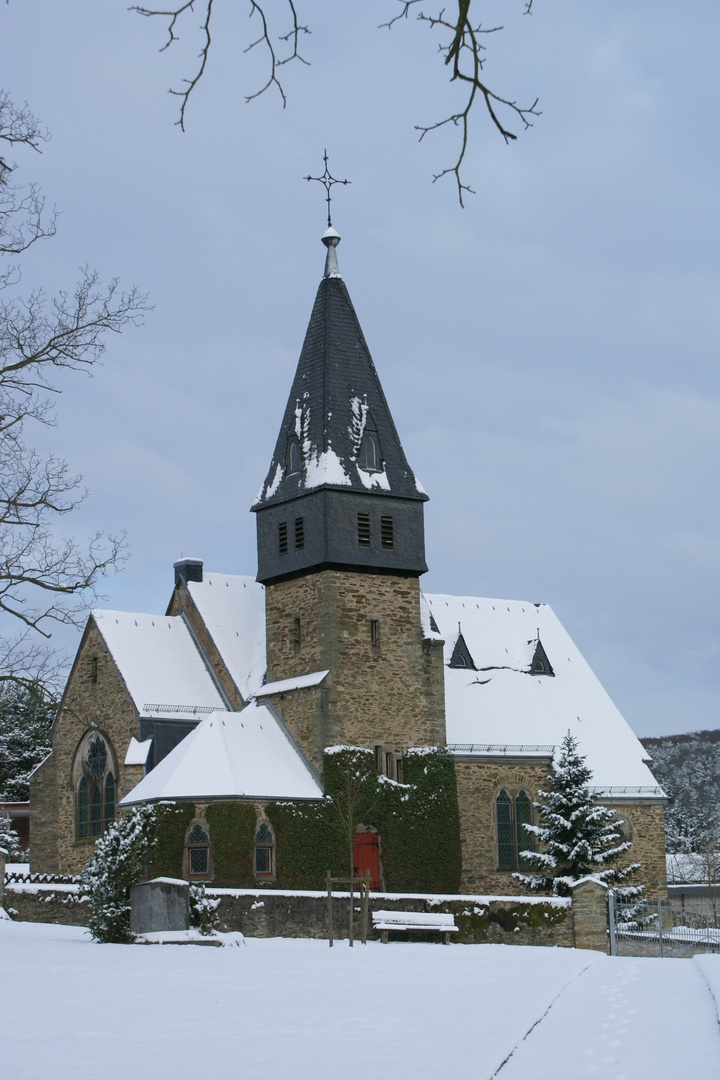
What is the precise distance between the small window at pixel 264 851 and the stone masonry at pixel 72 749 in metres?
5.56

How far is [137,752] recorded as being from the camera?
36.8 meters

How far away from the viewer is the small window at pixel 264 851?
111 ft

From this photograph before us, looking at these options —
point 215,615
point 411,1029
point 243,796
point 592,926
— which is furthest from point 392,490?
point 411,1029

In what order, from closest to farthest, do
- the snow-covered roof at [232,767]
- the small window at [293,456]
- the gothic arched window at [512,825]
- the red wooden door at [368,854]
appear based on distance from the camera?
the snow-covered roof at [232,767], the red wooden door at [368,854], the gothic arched window at [512,825], the small window at [293,456]

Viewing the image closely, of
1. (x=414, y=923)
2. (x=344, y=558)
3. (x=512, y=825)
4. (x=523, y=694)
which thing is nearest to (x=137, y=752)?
(x=344, y=558)

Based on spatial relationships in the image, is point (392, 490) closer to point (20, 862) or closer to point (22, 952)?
point (22, 952)

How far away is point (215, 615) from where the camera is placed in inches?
1619

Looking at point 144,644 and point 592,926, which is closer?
point 592,926

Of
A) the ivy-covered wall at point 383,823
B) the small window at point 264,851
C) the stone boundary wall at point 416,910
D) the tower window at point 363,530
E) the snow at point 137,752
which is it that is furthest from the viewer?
the tower window at point 363,530

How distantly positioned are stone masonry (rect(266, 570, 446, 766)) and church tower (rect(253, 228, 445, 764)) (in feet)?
0.08

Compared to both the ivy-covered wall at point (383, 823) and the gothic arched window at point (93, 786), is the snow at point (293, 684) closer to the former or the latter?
the ivy-covered wall at point (383, 823)

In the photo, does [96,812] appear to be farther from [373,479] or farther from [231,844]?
[373,479]

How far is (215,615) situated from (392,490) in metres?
6.51

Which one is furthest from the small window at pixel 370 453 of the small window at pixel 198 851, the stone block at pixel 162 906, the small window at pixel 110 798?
the stone block at pixel 162 906
